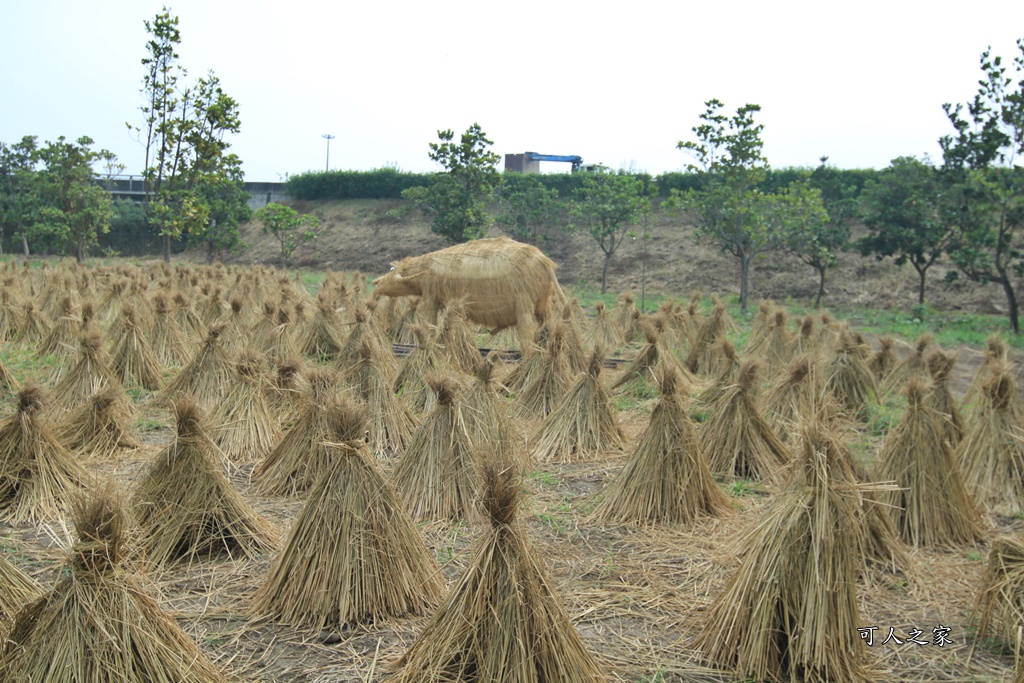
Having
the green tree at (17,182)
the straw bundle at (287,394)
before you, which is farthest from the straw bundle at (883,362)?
the green tree at (17,182)

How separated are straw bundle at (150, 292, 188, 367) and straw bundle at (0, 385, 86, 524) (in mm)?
4448

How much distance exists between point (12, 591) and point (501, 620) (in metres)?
1.98

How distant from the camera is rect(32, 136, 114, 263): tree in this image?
2359cm

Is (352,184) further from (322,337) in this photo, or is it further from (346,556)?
(346,556)

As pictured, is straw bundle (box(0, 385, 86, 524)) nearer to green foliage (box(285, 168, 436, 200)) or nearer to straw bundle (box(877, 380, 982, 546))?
straw bundle (box(877, 380, 982, 546))

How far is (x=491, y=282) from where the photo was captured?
448 inches

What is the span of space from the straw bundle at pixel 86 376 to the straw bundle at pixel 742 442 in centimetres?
513

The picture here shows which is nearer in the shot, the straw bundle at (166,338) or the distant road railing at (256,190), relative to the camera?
the straw bundle at (166,338)

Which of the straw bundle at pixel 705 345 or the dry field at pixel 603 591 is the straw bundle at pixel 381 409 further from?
the straw bundle at pixel 705 345

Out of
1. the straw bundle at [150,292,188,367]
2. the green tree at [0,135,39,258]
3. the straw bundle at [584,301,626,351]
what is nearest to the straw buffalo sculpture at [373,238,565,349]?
the straw bundle at [584,301,626,351]

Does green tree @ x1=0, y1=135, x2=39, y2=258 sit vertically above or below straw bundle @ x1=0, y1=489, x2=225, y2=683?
above

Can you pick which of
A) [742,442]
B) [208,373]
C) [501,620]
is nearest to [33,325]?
[208,373]

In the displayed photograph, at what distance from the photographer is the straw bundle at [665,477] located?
5371mm

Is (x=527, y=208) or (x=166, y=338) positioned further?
(x=527, y=208)
